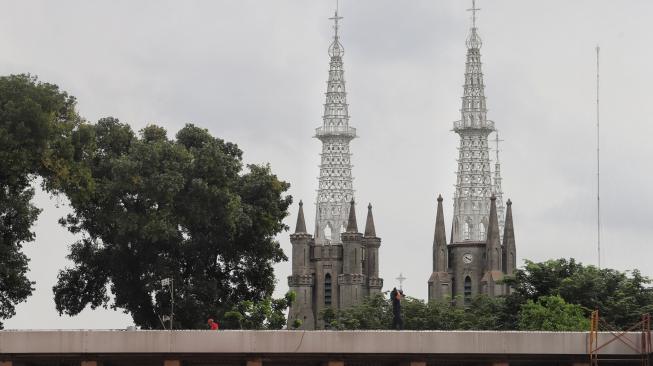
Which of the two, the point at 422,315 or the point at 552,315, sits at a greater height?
the point at 422,315

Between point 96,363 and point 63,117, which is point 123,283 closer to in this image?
point 63,117

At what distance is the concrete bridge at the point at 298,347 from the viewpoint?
4716 cm

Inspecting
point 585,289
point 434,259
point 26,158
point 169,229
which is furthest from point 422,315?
point 434,259

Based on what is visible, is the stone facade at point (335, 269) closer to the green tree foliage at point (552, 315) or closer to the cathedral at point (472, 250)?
the cathedral at point (472, 250)

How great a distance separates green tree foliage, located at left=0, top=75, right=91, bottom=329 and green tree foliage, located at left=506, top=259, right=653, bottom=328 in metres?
25.7

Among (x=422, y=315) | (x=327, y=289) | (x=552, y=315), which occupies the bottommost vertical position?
(x=552, y=315)

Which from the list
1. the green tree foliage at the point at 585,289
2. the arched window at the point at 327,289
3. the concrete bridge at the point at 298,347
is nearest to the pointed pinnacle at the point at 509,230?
the arched window at the point at 327,289

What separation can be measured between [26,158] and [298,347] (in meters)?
28.8

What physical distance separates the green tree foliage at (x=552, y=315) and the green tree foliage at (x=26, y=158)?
69.5ft

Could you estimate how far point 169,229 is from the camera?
80.4 meters

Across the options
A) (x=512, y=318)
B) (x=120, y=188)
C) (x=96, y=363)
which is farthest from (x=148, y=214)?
(x=96, y=363)

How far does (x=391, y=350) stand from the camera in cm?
4762

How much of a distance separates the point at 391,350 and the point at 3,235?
3233cm

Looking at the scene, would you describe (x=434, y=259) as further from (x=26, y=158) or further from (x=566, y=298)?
(x=26, y=158)
